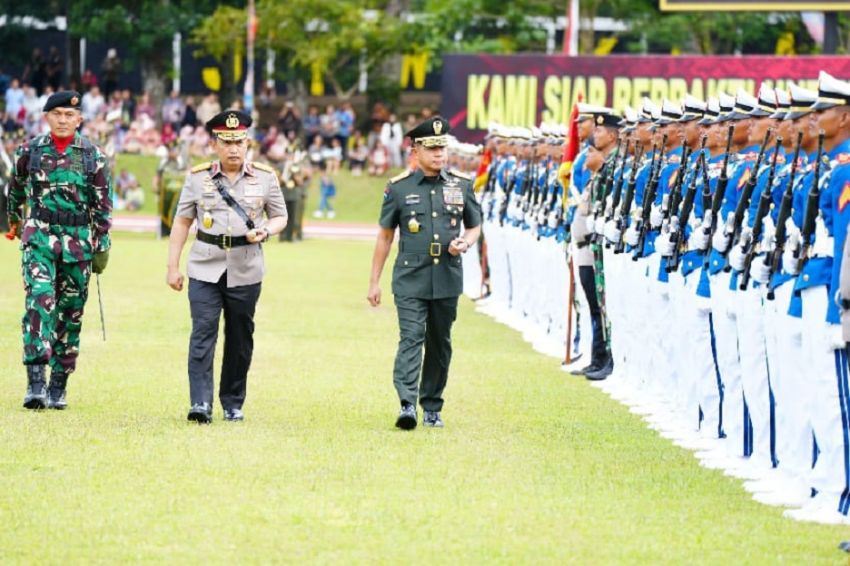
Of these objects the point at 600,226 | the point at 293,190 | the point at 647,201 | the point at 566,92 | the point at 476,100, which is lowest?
the point at 293,190

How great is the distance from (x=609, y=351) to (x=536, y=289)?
477cm

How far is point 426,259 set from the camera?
11805mm

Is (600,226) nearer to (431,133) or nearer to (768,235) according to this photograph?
(431,133)

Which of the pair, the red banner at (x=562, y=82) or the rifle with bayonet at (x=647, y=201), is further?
the red banner at (x=562, y=82)

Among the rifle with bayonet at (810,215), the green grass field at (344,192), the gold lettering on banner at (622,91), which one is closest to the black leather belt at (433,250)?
the rifle with bayonet at (810,215)

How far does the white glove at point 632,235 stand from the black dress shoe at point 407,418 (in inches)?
91.7

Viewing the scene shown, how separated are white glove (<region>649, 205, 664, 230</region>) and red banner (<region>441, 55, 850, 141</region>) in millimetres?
23414

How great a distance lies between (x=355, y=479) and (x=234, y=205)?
261 cm

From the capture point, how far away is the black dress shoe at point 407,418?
11.6 metres

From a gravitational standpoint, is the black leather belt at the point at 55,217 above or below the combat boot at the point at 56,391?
above

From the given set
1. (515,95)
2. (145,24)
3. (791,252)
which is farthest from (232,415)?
(145,24)

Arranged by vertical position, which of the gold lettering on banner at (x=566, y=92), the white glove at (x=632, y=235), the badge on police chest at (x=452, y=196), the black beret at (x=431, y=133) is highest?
the black beret at (x=431, y=133)

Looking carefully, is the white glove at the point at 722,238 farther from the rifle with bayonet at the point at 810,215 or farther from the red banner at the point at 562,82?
the red banner at the point at 562,82

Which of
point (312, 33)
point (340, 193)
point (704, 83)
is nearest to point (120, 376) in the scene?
point (704, 83)
